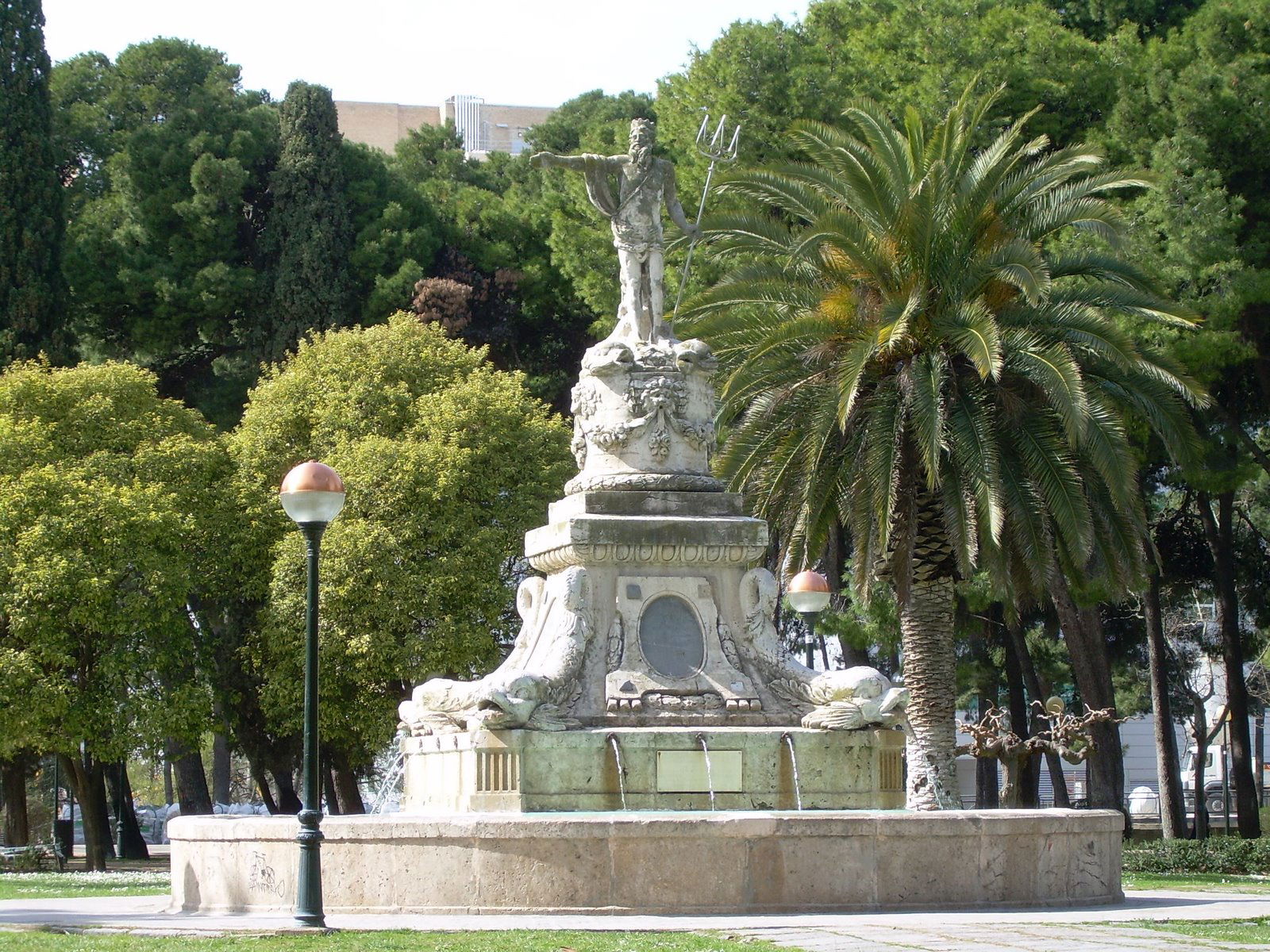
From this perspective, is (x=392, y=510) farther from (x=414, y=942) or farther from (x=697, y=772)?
Result: (x=414, y=942)

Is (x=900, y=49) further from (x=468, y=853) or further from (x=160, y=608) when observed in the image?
(x=468, y=853)

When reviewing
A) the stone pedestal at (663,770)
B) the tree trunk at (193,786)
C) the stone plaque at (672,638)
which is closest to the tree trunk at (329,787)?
the tree trunk at (193,786)

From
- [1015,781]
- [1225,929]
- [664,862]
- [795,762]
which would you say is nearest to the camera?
[1225,929]

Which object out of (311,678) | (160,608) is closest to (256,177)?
(160,608)

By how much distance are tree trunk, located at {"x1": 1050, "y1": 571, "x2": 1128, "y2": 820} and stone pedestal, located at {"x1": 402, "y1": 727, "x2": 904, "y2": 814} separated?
1499 cm

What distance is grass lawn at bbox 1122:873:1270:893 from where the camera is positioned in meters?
18.5

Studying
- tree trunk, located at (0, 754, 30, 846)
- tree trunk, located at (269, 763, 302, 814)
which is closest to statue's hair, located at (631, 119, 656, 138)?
tree trunk, located at (269, 763, 302, 814)

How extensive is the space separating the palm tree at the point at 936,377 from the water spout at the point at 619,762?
7852mm

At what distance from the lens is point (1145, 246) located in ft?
96.1

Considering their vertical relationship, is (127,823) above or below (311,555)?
below

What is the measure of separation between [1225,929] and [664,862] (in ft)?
12.0

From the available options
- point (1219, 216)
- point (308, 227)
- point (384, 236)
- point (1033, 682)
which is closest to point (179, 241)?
point (308, 227)

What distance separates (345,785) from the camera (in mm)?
37188

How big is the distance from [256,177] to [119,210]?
10.6 ft
